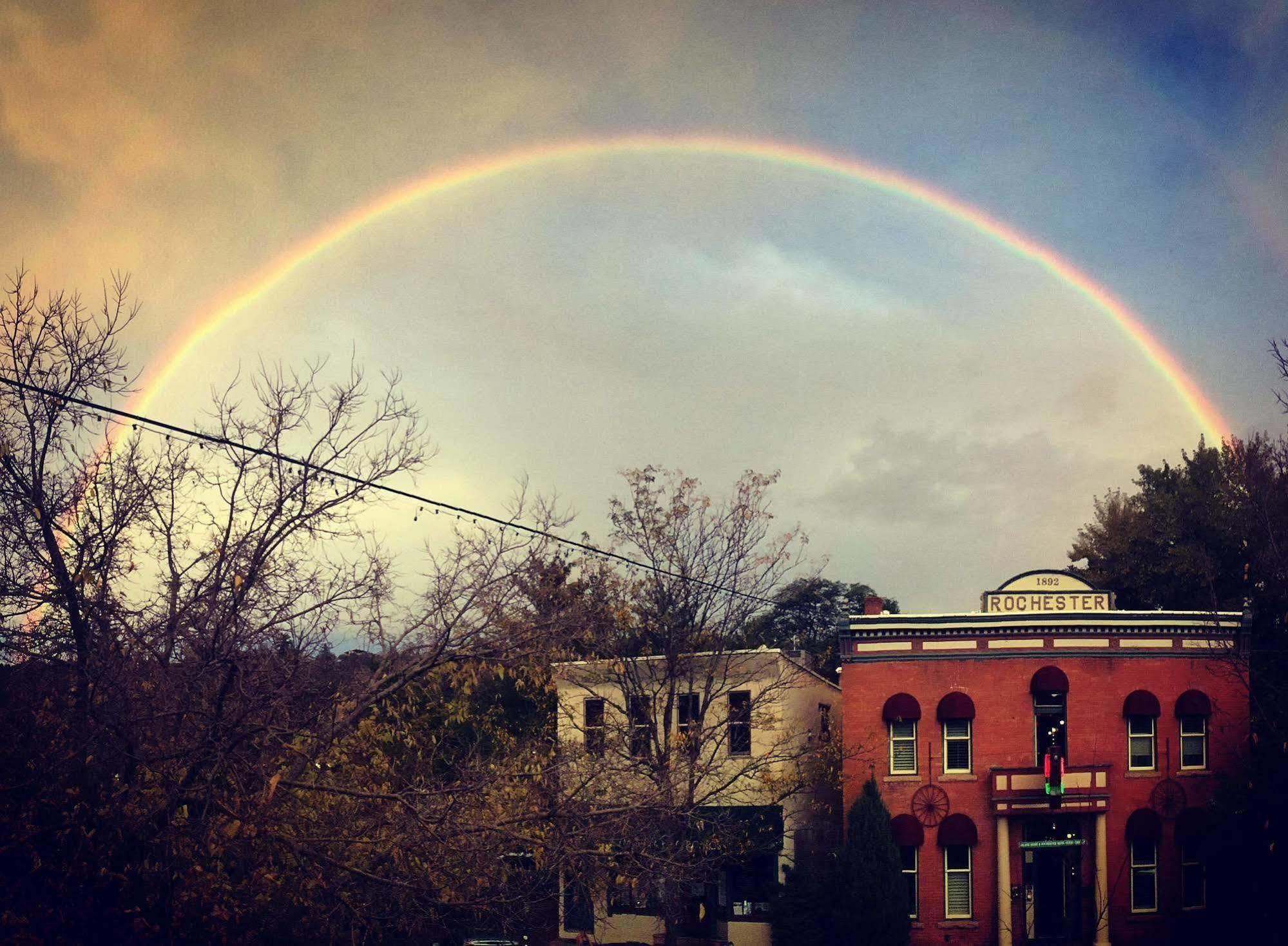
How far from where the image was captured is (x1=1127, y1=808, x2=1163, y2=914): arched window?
35.5 meters

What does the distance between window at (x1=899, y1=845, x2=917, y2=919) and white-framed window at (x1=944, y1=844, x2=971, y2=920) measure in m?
0.85

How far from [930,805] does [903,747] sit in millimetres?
1784

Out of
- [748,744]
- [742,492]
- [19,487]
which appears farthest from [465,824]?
[748,744]

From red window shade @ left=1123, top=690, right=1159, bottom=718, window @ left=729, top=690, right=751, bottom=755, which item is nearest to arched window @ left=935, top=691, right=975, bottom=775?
red window shade @ left=1123, top=690, right=1159, bottom=718

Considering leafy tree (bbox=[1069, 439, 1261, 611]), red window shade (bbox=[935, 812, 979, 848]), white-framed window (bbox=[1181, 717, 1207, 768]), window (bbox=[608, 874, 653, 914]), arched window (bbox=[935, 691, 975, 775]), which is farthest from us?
leafy tree (bbox=[1069, 439, 1261, 611])

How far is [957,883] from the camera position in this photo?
117ft

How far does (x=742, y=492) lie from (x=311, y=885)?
23987mm

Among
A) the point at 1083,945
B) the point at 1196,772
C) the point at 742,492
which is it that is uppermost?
the point at 742,492

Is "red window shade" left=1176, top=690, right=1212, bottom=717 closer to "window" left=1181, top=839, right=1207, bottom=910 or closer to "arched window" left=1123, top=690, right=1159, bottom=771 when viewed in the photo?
"arched window" left=1123, top=690, right=1159, bottom=771

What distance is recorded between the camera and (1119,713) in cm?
3634

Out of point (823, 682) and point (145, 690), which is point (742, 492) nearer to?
point (823, 682)

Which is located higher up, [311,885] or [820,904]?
[311,885]

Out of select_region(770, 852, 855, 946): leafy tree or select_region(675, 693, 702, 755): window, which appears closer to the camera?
select_region(675, 693, 702, 755): window

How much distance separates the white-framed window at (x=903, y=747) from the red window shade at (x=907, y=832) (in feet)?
4.43
